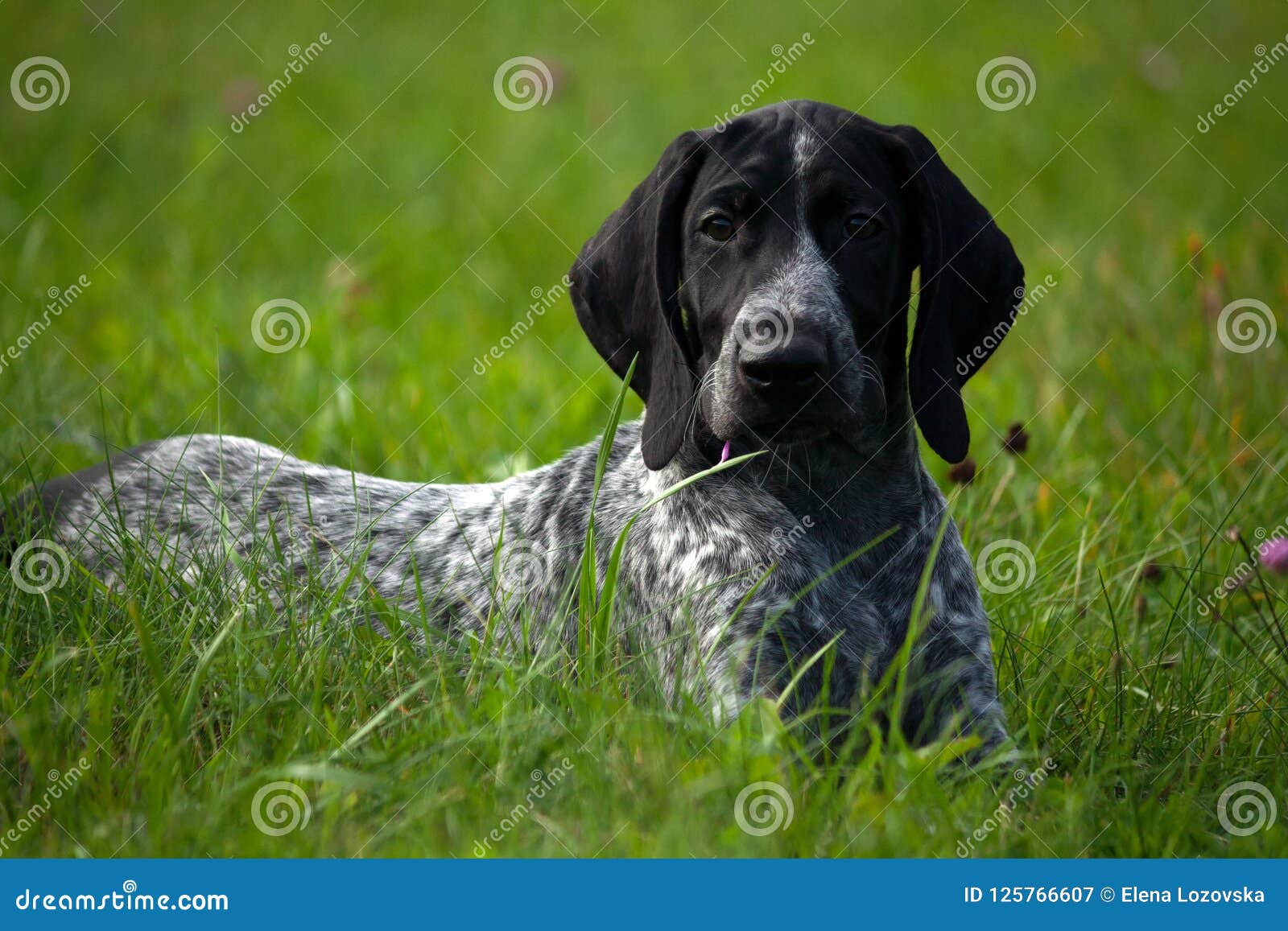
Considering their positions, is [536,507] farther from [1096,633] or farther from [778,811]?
[1096,633]

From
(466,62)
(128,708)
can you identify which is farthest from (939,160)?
(466,62)

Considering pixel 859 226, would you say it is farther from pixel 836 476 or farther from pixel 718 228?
pixel 836 476

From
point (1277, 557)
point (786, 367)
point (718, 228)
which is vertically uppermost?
point (1277, 557)

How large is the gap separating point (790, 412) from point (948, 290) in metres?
0.70

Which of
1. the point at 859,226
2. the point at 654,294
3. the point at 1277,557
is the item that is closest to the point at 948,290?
the point at 859,226

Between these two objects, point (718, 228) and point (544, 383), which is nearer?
point (718, 228)

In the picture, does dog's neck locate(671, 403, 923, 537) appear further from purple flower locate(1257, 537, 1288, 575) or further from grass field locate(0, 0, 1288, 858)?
purple flower locate(1257, 537, 1288, 575)

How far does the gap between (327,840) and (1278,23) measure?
37.8 feet

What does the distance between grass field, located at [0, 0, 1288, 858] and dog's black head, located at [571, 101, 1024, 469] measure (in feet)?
2.67

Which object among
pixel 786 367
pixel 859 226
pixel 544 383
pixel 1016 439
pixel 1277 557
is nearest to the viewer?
pixel 786 367

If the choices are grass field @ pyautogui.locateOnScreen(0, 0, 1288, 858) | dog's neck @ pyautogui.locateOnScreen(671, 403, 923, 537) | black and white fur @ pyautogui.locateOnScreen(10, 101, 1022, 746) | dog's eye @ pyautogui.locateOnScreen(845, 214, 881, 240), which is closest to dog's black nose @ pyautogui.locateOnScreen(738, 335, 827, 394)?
black and white fur @ pyautogui.locateOnScreen(10, 101, 1022, 746)

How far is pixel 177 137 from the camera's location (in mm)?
11391

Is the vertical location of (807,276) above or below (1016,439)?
below

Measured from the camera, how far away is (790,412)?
338 centimetres
